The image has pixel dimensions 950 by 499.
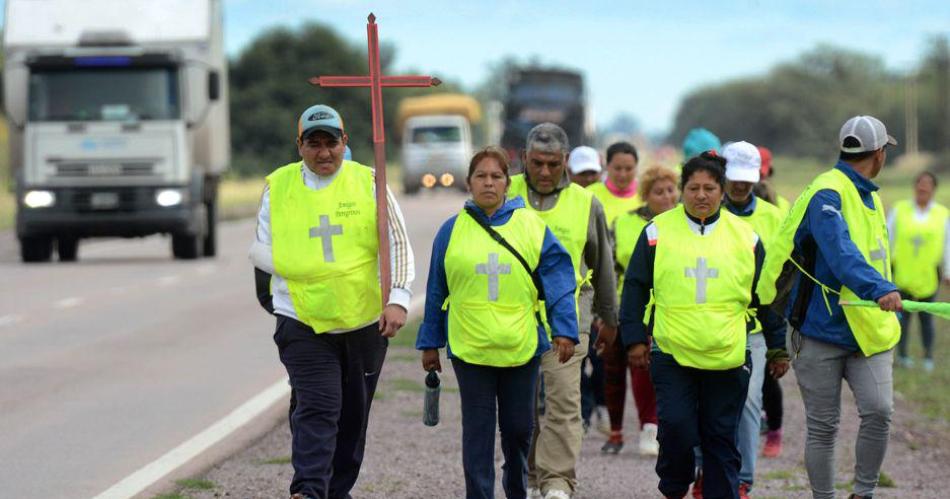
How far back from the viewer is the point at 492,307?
723 centimetres

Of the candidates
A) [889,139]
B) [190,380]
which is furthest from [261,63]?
[889,139]

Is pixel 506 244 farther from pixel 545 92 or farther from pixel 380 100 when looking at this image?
pixel 545 92

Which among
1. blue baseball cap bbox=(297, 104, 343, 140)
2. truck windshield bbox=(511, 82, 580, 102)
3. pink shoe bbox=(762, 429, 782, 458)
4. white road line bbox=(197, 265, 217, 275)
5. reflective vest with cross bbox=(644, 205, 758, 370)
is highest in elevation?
truck windshield bbox=(511, 82, 580, 102)

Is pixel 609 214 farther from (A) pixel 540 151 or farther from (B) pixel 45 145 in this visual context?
(B) pixel 45 145

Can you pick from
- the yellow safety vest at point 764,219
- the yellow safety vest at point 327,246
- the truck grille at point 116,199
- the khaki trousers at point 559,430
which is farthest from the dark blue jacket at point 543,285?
the truck grille at point 116,199

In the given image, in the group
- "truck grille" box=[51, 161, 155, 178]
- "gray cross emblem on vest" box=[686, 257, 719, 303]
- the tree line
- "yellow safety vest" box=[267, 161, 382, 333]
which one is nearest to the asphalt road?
"truck grille" box=[51, 161, 155, 178]

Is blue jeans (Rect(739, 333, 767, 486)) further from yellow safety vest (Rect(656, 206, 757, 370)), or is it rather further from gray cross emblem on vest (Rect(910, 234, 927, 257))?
gray cross emblem on vest (Rect(910, 234, 927, 257))

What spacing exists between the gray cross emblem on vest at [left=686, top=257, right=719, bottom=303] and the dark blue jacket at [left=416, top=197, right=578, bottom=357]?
507mm

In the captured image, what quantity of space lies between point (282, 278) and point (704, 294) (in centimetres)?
171

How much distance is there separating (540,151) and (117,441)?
339 centimetres

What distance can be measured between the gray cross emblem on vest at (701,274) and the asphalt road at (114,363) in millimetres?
3106

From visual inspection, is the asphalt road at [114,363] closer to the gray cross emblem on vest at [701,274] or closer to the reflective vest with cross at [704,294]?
the reflective vest with cross at [704,294]

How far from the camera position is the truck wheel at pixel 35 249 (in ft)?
90.3

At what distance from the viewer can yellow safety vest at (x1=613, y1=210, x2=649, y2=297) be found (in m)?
9.99
